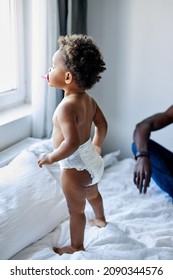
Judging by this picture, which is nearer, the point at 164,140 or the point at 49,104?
the point at 49,104

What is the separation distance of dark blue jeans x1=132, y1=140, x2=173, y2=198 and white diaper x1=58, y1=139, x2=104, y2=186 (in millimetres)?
530

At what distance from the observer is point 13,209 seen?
3.51ft

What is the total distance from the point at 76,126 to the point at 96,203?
36 cm

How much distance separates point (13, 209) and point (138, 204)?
1.86 feet

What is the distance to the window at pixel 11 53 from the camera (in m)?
1.54

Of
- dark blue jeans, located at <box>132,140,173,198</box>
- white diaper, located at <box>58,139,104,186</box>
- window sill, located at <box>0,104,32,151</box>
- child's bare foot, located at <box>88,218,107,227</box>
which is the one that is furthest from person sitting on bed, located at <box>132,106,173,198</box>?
window sill, located at <box>0,104,32,151</box>

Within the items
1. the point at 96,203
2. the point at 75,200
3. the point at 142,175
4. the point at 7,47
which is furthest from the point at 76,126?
the point at 7,47

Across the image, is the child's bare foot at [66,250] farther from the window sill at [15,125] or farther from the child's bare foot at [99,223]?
the window sill at [15,125]

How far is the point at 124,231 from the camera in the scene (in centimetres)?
121

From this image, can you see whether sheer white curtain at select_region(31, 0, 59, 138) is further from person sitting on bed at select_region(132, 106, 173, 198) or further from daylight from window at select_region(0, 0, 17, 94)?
person sitting on bed at select_region(132, 106, 173, 198)

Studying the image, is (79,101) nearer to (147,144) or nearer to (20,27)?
(147,144)
